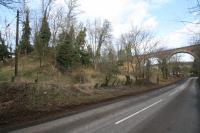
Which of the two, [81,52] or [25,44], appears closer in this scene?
[81,52]

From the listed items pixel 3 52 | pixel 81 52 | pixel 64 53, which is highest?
pixel 81 52

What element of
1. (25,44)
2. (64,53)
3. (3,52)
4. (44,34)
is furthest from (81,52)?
(3,52)

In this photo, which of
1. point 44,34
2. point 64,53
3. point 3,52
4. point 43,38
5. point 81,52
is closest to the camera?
point 64,53

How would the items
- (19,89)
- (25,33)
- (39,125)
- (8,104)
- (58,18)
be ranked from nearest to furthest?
(39,125) < (8,104) < (19,89) < (58,18) < (25,33)

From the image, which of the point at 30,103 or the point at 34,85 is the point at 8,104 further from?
the point at 34,85

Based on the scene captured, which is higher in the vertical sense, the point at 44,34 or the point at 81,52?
the point at 44,34

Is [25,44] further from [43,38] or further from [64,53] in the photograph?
[64,53]

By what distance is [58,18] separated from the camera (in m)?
47.7

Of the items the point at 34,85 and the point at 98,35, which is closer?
the point at 34,85

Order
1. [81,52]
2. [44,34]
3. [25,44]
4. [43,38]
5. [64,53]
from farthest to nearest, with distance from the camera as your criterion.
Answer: [25,44] < [81,52] < [44,34] < [43,38] < [64,53]

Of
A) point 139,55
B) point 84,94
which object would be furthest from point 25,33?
point 84,94

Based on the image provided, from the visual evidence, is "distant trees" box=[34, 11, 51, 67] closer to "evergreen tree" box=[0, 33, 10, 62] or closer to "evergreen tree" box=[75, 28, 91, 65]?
"evergreen tree" box=[75, 28, 91, 65]

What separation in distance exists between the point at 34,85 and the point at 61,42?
95.8 ft

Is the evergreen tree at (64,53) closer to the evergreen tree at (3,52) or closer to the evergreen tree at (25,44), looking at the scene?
the evergreen tree at (3,52)
